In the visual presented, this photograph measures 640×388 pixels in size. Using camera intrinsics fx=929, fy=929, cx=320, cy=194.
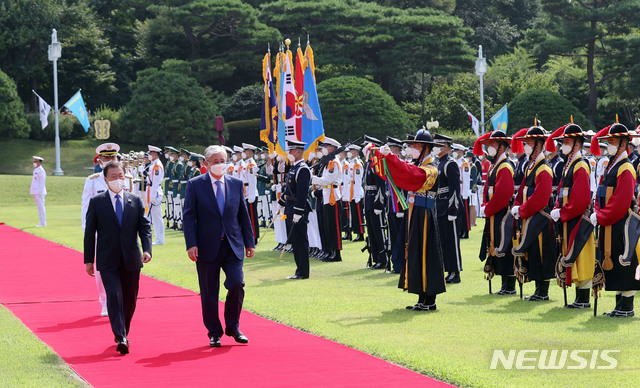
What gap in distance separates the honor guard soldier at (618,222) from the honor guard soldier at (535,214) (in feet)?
2.80

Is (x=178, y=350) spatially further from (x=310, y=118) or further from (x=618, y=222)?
(x=310, y=118)

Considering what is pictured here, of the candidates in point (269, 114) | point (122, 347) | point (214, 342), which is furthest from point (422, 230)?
point (269, 114)

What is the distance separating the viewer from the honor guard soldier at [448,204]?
39.4 ft

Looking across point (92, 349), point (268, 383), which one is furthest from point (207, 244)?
point (268, 383)

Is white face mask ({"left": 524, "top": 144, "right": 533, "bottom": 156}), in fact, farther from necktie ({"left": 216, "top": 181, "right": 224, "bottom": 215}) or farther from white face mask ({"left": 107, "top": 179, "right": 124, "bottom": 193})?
white face mask ({"left": 107, "top": 179, "right": 124, "bottom": 193})

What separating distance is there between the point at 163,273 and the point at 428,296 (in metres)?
5.42

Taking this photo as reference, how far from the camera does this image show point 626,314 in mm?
9742

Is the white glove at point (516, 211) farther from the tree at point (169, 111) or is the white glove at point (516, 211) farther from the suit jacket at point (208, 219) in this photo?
the tree at point (169, 111)

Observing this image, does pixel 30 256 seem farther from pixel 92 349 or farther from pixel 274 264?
pixel 92 349

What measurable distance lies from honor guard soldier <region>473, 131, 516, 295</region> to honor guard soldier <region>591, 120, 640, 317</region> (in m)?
1.61

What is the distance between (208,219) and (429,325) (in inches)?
101

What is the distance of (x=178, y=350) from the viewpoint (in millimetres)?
8367

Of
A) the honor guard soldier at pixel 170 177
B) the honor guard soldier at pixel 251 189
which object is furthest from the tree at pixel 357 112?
the honor guard soldier at pixel 251 189

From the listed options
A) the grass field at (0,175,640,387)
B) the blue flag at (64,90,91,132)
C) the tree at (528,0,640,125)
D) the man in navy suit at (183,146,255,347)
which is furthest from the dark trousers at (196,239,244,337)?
the tree at (528,0,640,125)
